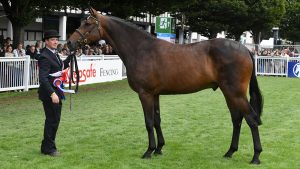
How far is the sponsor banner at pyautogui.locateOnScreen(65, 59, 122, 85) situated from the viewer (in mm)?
18094

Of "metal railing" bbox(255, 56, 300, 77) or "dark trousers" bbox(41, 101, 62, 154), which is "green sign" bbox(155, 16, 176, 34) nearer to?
"metal railing" bbox(255, 56, 300, 77)

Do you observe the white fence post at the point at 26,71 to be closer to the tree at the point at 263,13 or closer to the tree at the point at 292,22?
the tree at the point at 263,13

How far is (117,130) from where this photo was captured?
927 cm

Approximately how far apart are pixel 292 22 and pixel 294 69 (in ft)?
107

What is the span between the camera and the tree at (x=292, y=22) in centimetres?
5566

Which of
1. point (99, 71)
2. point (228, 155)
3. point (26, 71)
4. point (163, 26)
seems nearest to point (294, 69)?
point (163, 26)

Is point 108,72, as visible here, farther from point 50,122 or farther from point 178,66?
point 178,66

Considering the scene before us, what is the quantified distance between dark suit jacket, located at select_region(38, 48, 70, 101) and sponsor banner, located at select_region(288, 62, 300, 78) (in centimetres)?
2133

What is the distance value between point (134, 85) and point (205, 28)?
3799cm

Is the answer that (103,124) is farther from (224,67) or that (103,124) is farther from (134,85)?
(224,67)

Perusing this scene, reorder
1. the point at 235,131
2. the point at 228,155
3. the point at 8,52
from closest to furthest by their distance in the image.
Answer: the point at 228,155 → the point at 235,131 → the point at 8,52

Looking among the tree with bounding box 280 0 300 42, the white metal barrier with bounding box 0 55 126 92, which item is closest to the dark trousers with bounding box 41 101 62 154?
the white metal barrier with bounding box 0 55 126 92

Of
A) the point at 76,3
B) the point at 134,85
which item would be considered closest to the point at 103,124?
the point at 134,85

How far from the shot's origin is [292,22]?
186ft
